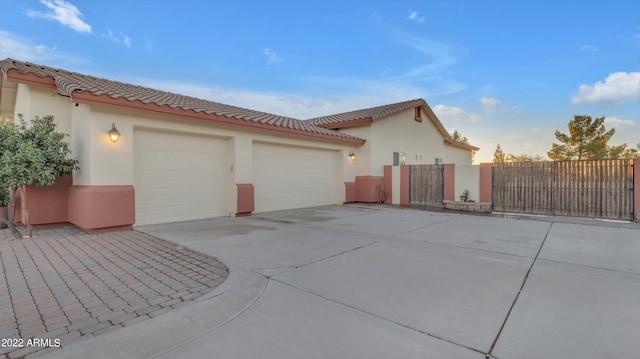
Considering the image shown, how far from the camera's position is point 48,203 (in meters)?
7.44

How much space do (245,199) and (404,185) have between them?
25.5 ft

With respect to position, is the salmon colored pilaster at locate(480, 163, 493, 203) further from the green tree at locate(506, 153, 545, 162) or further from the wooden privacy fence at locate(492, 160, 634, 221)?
the green tree at locate(506, 153, 545, 162)

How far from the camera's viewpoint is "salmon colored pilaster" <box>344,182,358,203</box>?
13484 millimetres

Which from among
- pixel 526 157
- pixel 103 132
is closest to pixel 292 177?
pixel 103 132

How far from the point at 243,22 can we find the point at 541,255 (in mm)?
13416

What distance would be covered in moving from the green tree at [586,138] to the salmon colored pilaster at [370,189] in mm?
23966

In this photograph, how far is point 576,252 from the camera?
5129 millimetres

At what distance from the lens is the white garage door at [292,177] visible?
10.4 meters

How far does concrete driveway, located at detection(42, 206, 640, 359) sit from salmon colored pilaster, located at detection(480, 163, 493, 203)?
198 inches

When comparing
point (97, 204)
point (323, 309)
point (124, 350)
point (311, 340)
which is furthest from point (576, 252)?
point (97, 204)

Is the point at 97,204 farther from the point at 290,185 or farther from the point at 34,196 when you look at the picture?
the point at 290,185

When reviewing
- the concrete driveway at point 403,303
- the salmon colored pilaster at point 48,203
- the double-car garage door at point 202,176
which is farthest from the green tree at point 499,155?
the salmon colored pilaster at point 48,203

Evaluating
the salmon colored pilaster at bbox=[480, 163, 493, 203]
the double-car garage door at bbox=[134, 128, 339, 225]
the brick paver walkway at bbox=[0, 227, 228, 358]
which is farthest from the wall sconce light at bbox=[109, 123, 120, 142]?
the salmon colored pilaster at bbox=[480, 163, 493, 203]

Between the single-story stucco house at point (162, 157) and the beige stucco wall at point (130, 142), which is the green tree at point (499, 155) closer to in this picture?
the single-story stucco house at point (162, 157)
